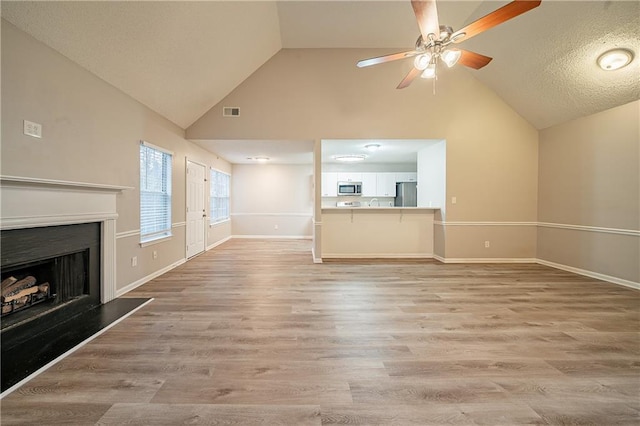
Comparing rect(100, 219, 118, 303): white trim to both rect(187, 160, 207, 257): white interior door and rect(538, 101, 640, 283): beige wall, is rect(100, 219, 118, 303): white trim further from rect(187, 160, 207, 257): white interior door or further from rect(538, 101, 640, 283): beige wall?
rect(538, 101, 640, 283): beige wall

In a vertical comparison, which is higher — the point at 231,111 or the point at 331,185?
the point at 231,111

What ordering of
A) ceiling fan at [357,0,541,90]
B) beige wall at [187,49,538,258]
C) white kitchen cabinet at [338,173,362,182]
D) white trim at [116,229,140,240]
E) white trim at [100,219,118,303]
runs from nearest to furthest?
ceiling fan at [357,0,541,90], white trim at [100,219,118,303], white trim at [116,229,140,240], beige wall at [187,49,538,258], white kitchen cabinet at [338,173,362,182]

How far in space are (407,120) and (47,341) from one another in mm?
5668

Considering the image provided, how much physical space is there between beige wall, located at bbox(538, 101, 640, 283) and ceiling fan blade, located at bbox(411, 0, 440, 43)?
3.62 metres

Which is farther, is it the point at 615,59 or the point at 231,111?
the point at 231,111

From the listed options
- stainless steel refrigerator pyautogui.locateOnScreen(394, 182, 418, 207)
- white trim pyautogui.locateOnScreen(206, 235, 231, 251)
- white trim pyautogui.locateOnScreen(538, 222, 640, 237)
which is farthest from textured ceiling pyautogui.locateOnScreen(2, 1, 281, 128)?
white trim pyautogui.locateOnScreen(538, 222, 640, 237)

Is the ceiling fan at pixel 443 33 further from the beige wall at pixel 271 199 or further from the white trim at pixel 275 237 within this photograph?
the white trim at pixel 275 237

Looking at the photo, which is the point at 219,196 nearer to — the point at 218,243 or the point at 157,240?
the point at 218,243

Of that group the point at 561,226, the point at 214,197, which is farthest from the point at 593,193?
the point at 214,197

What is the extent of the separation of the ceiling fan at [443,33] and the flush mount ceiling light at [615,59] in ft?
6.80

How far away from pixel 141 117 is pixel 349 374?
4.21 meters

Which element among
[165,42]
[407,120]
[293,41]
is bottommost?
[407,120]

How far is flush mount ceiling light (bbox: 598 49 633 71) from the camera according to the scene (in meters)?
3.12

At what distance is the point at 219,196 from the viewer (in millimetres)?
7320
